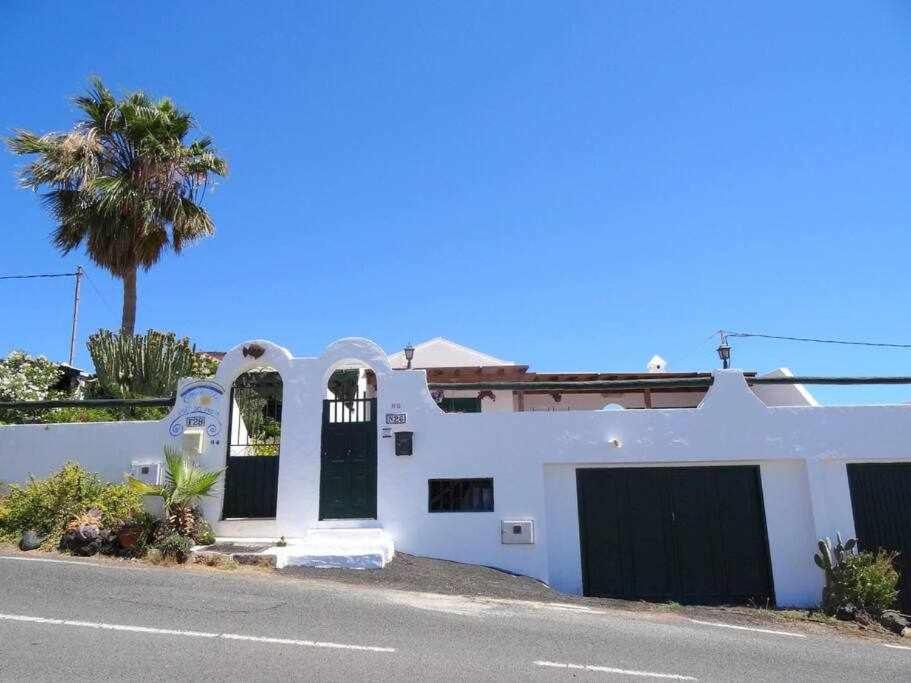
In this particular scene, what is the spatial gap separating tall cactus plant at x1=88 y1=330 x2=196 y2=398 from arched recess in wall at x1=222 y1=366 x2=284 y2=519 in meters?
2.79

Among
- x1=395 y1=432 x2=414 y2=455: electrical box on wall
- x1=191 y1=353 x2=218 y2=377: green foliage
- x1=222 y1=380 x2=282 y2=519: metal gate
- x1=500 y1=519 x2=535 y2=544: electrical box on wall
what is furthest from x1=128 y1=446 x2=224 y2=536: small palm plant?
x1=191 y1=353 x2=218 y2=377: green foliage

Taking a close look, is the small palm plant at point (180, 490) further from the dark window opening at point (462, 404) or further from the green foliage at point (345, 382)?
the dark window opening at point (462, 404)

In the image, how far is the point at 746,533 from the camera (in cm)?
1139

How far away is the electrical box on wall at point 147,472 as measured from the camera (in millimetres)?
12070

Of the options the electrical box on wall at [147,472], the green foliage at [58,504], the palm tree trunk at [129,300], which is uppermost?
the palm tree trunk at [129,300]

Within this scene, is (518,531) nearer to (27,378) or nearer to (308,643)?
(308,643)

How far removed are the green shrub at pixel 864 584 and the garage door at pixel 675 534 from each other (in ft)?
3.47

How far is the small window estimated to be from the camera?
1159cm

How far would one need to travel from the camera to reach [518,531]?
1124cm

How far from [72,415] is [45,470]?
2.20 metres

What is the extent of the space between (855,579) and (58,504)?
12750 millimetres

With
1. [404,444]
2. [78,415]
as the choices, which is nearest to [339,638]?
[404,444]

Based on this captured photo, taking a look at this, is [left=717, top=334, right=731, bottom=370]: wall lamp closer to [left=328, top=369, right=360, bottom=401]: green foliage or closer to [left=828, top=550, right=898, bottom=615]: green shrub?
[left=828, top=550, right=898, bottom=615]: green shrub

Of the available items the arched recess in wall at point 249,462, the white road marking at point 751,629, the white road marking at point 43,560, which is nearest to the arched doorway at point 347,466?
the arched recess in wall at point 249,462
